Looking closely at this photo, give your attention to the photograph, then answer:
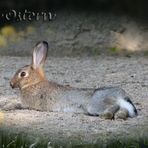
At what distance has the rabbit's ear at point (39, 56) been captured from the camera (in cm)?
799

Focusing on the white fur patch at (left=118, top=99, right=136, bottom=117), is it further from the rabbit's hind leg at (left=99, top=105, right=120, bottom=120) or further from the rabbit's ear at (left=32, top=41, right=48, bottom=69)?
the rabbit's ear at (left=32, top=41, right=48, bottom=69)

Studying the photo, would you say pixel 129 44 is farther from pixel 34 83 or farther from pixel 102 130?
pixel 102 130

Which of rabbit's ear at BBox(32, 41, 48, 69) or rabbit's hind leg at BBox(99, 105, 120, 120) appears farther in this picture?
rabbit's ear at BBox(32, 41, 48, 69)

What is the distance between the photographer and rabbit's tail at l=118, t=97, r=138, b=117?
23.2 ft

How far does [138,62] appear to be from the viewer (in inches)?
416

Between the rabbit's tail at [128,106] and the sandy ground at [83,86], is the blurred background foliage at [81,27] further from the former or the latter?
the rabbit's tail at [128,106]

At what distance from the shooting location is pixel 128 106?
280 inches

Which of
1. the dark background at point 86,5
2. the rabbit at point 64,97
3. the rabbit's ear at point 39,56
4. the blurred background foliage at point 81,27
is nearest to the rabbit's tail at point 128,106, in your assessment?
the rabbit at point 64,97

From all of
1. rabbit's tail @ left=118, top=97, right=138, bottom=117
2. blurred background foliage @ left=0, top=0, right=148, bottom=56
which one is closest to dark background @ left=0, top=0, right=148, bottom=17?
blurred background foliage @ left=0, top=0, right=148, bottom=56

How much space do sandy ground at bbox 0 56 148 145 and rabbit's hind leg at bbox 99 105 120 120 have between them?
0.27ft

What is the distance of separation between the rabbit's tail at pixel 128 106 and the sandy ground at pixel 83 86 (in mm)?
74

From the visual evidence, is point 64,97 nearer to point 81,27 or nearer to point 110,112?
point 110,112

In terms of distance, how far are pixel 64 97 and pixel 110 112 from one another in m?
0.63

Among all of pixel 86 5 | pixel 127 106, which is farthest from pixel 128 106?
pixel 86 5
